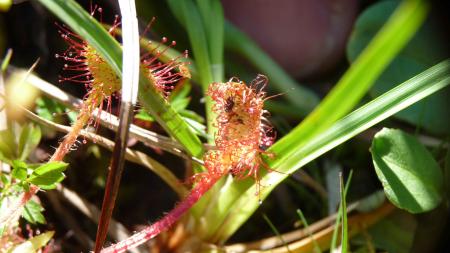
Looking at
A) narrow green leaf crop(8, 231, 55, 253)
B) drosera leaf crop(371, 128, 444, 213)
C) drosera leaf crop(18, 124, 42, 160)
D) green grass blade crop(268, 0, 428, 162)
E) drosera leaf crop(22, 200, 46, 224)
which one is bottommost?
narrow green leaf crop(8, 231, 55, 253)

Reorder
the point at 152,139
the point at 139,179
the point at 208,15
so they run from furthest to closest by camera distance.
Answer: the point at 139,179, the point at 208,15, the point at 152,139

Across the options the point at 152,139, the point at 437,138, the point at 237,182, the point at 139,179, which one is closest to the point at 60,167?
the point at 152,139

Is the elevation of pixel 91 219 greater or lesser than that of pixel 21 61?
Result: lesser

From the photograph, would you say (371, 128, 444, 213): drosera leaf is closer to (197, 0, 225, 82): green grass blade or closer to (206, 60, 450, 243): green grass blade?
(206, 60, 450, 243): green grass blade

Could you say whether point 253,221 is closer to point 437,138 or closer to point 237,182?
point 237,182

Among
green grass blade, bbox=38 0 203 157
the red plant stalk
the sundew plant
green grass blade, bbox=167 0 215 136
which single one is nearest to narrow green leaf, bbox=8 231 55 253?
the sundew plant

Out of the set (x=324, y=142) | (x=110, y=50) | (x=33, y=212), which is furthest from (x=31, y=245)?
(x=324, y=142)

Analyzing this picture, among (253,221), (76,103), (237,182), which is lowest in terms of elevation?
(253,221)
